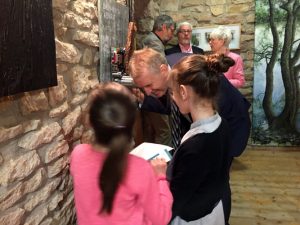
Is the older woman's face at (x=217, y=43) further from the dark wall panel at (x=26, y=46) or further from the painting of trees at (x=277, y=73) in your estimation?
the dark wall panel at (x=26, y=46)

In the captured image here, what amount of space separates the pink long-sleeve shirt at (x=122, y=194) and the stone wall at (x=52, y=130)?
1.11ft

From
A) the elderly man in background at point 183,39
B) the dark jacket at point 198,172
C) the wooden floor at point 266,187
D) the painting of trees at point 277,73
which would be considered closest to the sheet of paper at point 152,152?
the dark jacket at point 198,172

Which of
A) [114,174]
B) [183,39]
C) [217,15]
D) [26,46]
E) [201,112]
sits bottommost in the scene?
[114,174]

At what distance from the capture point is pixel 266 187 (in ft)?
9.67

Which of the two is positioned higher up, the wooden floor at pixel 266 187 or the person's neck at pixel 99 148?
the person's neck at pixel 99 148

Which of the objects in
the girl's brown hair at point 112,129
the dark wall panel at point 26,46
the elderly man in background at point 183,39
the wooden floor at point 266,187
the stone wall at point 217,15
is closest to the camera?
the girl's brown hair at point 112,129

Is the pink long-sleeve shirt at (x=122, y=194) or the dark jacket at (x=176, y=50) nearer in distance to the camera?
the pink long-sleeve shirt at (x=122, y=194)

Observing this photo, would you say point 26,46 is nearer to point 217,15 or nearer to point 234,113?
point 234,113

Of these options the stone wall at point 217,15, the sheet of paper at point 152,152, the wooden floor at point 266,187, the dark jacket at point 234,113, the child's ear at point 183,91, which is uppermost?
the stone wall at point 217,15

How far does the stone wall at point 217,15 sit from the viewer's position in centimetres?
388

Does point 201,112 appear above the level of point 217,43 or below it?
below

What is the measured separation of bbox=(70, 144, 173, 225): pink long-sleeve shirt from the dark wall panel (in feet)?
1.17

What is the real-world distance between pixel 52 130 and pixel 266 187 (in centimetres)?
217

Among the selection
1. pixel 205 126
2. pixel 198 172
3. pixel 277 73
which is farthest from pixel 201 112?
pixel 277 73
